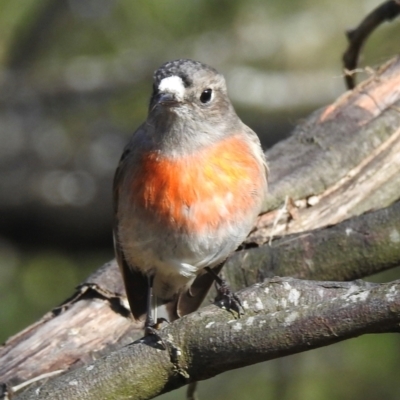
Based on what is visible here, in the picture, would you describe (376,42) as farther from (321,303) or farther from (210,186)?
(321,303)

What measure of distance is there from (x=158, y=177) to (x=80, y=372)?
4.14 ft

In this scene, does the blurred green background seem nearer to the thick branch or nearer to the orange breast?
the orange breast

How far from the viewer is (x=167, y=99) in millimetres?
4566

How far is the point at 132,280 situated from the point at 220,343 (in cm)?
171

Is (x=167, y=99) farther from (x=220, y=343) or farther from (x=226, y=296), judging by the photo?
(x=220, y=343)

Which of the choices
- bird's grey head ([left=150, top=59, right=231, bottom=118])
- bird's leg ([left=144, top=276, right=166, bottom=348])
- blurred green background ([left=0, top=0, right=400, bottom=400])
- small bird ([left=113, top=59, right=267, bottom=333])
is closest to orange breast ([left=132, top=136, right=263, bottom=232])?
small bird ([left=113, top=59, right=267, bottom=333])

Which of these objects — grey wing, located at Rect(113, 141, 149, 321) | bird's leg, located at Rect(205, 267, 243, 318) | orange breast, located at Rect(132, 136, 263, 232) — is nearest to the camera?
bird's leg, located at Rect(205, 267, 243, 318)

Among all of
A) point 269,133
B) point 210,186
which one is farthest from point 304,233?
point 269,133

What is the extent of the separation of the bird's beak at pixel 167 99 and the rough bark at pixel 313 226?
3.64ft

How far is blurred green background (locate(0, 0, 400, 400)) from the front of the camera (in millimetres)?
8312

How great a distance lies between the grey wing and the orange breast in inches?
16.6

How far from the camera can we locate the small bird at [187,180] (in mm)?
4668

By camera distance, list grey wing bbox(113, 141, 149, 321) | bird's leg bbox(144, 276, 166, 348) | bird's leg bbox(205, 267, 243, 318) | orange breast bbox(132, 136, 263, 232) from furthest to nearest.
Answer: grey wing bbox(113, 141, 149, 321)
bird's leg bbox(144, 276, 166, 348)
orange breast bbox(132, 136, 263, 232)
bird's leg bbox(205, 267, 243, 318)

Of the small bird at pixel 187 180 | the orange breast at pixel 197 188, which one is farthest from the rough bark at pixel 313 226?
the orange breast at pixel 197 188
